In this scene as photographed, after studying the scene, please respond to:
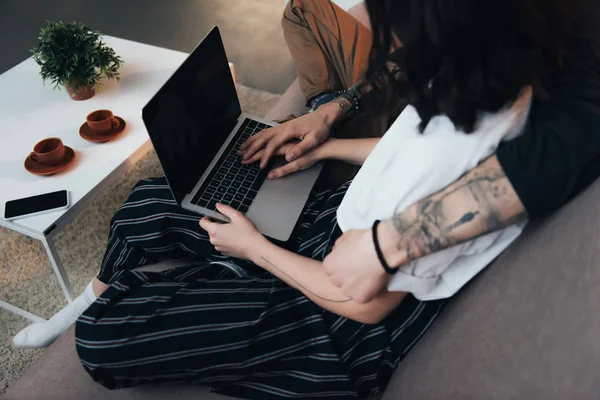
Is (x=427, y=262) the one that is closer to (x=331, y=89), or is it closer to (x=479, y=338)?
(x=479, y=338)

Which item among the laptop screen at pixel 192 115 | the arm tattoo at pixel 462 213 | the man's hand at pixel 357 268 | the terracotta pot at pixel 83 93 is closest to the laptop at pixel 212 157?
the laptop screen at pixel 192 115

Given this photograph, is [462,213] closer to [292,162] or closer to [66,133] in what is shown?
[292,162]

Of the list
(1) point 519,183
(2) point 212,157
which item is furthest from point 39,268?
(1) point 519,183

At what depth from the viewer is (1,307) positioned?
142 cm

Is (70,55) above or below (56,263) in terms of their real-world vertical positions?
above

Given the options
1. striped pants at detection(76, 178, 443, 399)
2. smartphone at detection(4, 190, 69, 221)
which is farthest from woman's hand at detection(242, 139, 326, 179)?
smartphone at detection(4, 190, 69, 221)

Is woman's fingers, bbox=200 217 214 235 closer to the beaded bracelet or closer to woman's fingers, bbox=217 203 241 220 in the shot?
woman's fingers, bbox=217 203 241 220

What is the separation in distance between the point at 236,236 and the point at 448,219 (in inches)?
17.8

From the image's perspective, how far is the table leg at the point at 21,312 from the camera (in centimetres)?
137

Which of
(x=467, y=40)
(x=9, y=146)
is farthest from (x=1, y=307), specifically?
(x=467, y=40)

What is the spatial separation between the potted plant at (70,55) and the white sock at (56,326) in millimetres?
638

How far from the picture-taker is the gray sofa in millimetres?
569

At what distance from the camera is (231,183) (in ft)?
3.63

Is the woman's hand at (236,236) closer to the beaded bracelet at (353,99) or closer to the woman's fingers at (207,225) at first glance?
the woman's fingers at (207,225)
